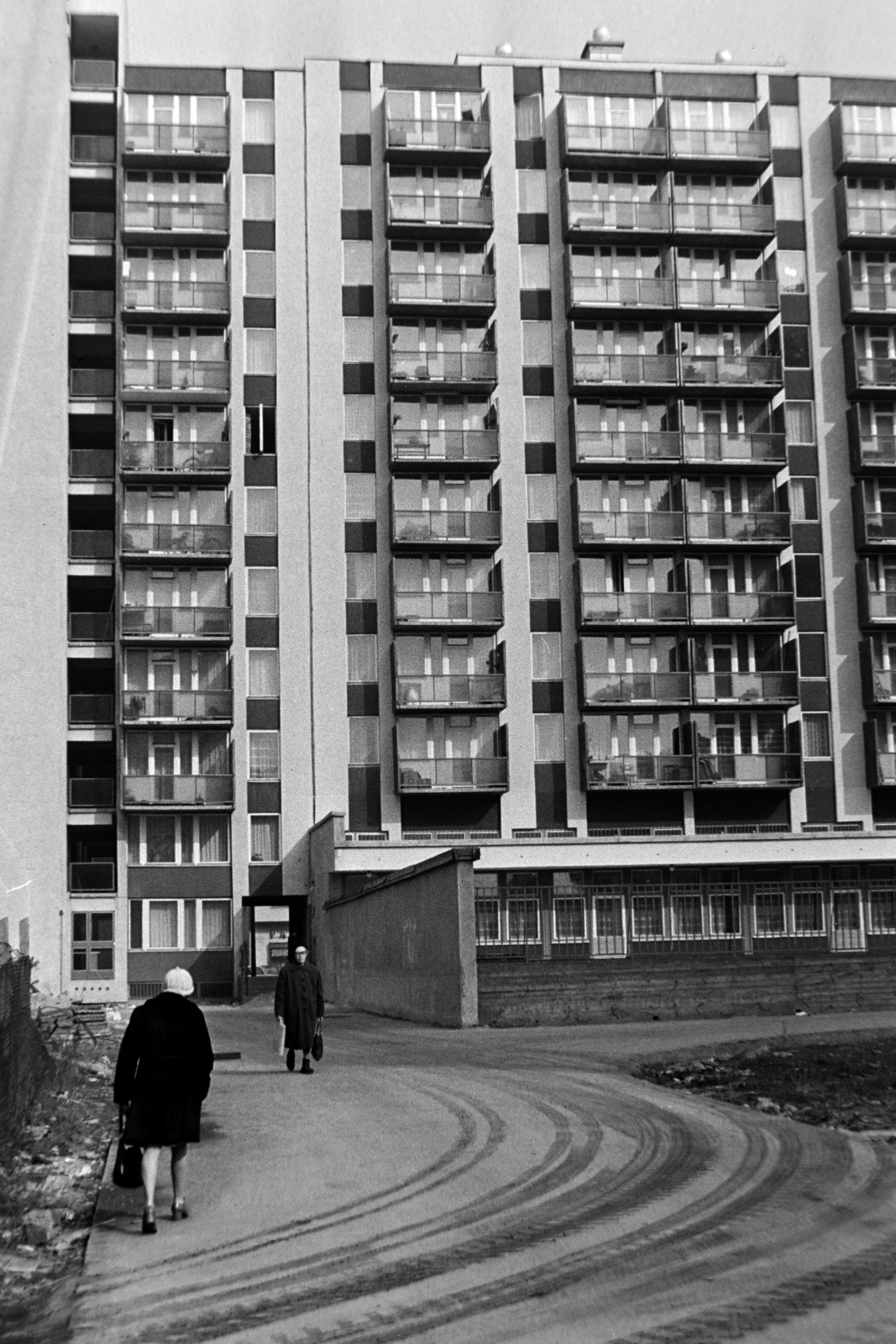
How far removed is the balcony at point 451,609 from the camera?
1845 inches

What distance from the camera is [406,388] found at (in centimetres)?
4809

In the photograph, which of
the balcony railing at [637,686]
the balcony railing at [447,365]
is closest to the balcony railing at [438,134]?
the balcony railing at [447,365]

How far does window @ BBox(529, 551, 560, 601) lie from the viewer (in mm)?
48188

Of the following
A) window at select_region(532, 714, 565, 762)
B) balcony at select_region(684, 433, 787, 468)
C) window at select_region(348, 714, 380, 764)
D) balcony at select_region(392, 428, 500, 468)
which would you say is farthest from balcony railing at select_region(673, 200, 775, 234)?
window at select_region(348, 714, 380, 764)

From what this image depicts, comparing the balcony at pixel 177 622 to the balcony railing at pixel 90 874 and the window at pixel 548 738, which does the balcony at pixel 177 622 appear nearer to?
the balcony railing at pixel 90 874

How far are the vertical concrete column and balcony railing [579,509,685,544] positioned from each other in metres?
2.01

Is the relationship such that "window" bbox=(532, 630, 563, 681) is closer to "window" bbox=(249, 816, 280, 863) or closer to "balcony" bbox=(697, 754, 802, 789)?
"balcony" bbox=(697, 754, 802, 789)

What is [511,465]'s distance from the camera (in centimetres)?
4847

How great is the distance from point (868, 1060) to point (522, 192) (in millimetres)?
37248

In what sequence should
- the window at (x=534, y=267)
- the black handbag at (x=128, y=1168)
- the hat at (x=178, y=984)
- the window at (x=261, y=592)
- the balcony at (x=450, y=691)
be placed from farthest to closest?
the window at (x=534, y=267)
the window at (x=261, y=592)
the balcony at (x=450, y=691)
the black handbag at (x=128, y=1168)
the hat at (x=178, y=984)

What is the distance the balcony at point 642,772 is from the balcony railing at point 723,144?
1905cm

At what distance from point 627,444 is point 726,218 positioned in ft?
26.6

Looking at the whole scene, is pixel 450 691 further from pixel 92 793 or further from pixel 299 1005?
pixel 299 1005

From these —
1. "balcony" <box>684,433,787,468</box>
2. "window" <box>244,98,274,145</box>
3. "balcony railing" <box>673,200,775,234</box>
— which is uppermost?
"window" <box>244,98,274,145</box>
